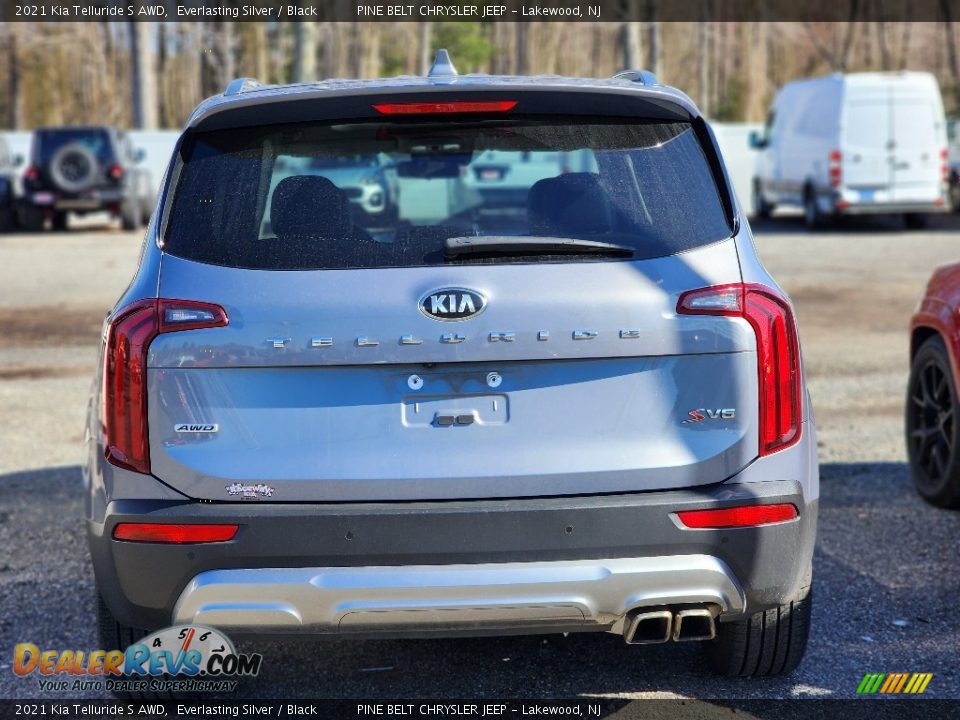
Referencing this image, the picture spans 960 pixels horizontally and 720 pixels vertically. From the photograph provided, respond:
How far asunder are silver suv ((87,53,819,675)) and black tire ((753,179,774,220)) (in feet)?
76.9

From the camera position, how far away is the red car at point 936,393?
5.99 metres

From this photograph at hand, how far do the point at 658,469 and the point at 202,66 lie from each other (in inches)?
2279

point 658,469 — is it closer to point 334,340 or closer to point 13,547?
point 334,340

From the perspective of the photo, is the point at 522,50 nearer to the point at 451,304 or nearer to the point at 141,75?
the point at 141,75

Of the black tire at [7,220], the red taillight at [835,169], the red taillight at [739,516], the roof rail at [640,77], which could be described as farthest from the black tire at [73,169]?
the red taillight at [739,516]

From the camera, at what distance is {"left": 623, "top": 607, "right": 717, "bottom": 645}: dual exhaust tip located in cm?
350

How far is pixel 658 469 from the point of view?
3.43 metres

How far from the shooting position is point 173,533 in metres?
3.42

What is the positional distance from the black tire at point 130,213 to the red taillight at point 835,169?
12468mm

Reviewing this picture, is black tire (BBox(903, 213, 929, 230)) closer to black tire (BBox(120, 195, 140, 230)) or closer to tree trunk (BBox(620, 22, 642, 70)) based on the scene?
tree trunk (BBox(620, 22, 642, 70))

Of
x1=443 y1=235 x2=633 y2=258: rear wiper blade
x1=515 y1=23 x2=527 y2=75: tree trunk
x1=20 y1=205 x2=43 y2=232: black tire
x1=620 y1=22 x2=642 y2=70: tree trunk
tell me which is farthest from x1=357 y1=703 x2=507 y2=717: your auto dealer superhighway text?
x1=515 y1=23 x2=527 y2=75: tree trunk

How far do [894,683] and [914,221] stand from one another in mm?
20166

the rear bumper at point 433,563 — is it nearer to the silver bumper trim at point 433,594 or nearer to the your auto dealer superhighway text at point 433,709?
the silver bumper trim at point 433,594

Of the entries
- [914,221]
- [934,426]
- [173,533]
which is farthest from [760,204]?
[173,533]
